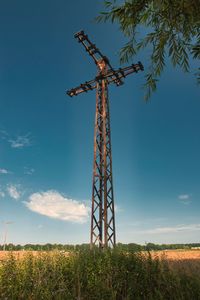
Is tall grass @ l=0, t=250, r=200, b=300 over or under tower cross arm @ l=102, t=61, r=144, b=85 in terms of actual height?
under

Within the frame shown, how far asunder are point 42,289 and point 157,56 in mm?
5619

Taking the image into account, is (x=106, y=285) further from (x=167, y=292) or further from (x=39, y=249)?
(x=39, y=249)

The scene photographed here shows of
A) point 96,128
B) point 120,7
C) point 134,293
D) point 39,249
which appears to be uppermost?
point 96,128

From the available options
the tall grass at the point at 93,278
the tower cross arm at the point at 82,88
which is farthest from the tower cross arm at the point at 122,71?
the tall grass at the point at 93,278

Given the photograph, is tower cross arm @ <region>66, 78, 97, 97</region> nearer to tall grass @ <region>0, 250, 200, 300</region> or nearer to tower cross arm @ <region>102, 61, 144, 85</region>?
tower cross arm @ <region>102, 61, 144, 85</region>

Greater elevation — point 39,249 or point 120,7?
point 120,7

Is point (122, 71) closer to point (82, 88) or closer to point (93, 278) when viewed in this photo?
point (82, 88)

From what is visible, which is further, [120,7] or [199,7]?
[120,7]

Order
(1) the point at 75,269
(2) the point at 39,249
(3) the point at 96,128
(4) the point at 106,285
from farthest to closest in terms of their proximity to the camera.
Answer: (3) the point at 96,128 < (2) the point at 39,249 < (1) the point at 75,269 < (4) the point at 106,285

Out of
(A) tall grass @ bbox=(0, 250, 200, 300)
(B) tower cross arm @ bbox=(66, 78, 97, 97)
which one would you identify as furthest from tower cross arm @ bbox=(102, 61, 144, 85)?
(A) tall grass @ bbox=(0, 250, 200, 300)

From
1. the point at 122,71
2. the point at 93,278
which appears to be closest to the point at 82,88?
the point at 122,71

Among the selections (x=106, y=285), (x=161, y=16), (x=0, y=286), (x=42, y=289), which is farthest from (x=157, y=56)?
(x=0, y=286)

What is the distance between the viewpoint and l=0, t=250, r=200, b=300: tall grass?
18.0ft

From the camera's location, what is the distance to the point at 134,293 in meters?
6.06
